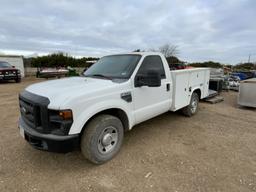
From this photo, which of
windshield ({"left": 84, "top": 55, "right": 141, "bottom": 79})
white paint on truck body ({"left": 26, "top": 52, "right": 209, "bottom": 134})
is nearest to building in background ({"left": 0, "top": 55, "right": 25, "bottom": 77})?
windshield ({"left": 84, "top": 55, "right": 141, "bottom": 79})

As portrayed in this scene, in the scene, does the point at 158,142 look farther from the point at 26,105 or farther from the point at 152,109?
the point at 26,105

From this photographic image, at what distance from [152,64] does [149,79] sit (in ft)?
2.64

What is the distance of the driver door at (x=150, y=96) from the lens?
10.4ft

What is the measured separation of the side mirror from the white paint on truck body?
0.09 metres

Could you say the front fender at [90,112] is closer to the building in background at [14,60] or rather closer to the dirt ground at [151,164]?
the dirt ground at [151,164]

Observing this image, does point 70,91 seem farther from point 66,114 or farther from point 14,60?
point 14,60

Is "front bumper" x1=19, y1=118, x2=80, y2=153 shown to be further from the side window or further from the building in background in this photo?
the building in background

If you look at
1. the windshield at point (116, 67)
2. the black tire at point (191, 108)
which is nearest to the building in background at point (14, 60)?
the windshield at point (116, 67)

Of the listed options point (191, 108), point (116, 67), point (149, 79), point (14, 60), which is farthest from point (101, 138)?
point (14, 60)

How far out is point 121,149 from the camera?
3240 mm

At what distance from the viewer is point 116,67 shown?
338 centimetres

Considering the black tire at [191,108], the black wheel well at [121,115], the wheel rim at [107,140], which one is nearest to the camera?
the wheel rim at [107,140]

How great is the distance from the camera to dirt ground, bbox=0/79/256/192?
2320 millimetres

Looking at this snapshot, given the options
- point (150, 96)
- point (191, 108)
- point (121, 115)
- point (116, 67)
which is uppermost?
point (116, 67)
